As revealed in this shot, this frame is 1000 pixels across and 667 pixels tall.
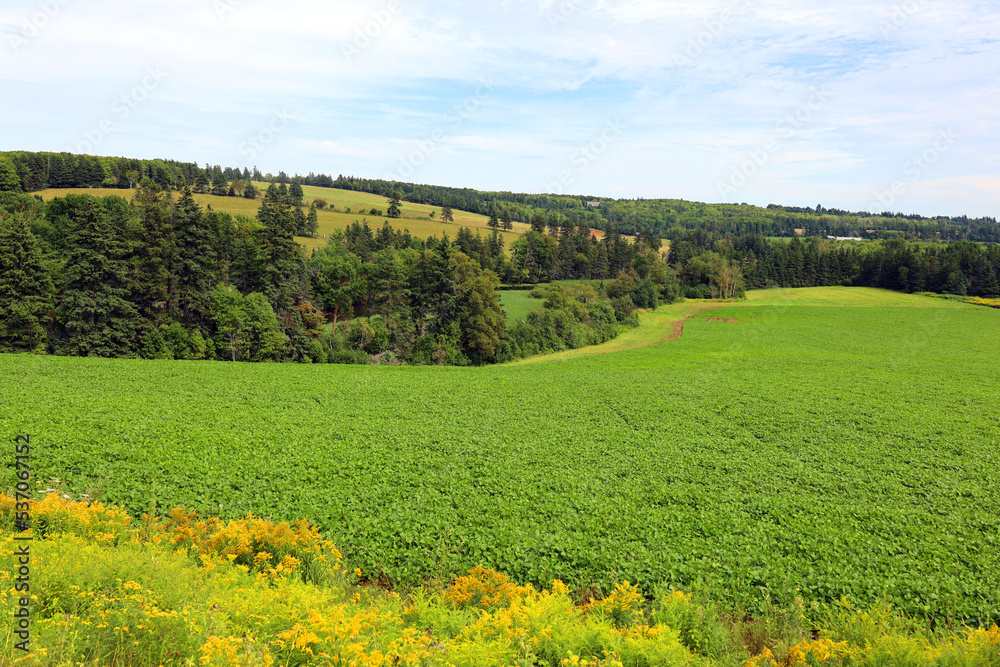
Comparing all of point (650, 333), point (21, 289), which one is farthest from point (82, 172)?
point (650, 333)

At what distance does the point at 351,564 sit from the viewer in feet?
36.0

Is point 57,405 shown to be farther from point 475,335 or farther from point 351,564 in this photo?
point 475,335

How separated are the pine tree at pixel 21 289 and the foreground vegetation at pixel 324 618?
3509cm

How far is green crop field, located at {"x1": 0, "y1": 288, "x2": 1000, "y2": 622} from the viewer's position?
11305 mm

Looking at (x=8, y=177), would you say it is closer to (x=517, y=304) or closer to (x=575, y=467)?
(x=517, y=304)

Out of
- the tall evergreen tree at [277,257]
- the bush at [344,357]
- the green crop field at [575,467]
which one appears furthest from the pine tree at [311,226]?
the green crop field at [575,467]

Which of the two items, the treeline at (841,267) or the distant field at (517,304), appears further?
the treeline at (841,267)

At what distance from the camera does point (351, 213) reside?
393 feet

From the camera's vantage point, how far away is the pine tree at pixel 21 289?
34938 mm

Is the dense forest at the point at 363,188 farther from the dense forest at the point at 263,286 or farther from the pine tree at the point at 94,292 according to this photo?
the pine tree at the point at 94,292

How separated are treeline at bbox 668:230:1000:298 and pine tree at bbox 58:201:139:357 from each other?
315 feet

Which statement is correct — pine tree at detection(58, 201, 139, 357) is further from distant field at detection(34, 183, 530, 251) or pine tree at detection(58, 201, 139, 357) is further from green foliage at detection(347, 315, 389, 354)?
distant field at detection(34, 183, 530, 251)

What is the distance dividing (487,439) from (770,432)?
485 inches

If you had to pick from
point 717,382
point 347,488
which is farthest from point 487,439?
point 717,382
